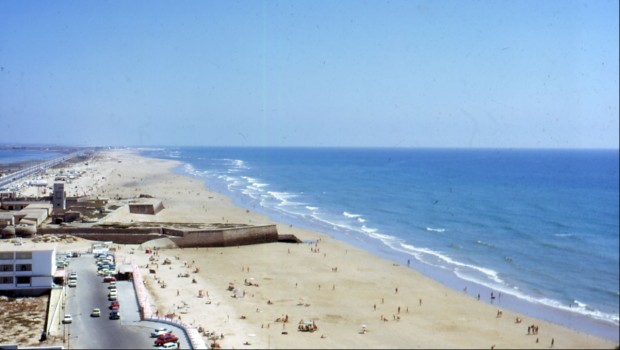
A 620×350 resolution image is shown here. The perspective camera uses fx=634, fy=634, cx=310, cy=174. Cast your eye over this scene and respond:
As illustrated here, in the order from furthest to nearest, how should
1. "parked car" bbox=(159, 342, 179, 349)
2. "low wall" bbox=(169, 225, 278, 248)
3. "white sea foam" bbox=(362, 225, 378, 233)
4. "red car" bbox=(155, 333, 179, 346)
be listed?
1. "white sea foam" bbox=(362, 225, 378, 233)
2. "low wall" bbox=(169, 225, 278, 248)
3. "red car" bbox=(155, 333, 179, 346)
4. "parked car" bbox=(159, 342, 179, 349)

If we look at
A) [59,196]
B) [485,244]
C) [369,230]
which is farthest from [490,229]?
[59,196]

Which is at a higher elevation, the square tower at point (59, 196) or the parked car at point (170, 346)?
the square tower at point (59, 196)

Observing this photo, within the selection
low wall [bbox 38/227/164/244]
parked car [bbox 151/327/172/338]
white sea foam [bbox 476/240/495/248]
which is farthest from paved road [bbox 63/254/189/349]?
white sea foam [bbox 476/240/495/248]

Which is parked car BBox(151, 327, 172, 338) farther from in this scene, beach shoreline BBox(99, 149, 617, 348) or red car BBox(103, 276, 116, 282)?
red car BBox(103, 276, 116, 282)

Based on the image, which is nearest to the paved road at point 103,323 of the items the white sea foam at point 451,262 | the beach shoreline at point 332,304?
the beach shoreline at point 332,304

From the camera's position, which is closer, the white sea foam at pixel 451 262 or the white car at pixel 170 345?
the white car at pixel 170 345

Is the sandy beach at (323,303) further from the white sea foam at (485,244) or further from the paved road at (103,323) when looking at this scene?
the white sea foam at (485,244)
